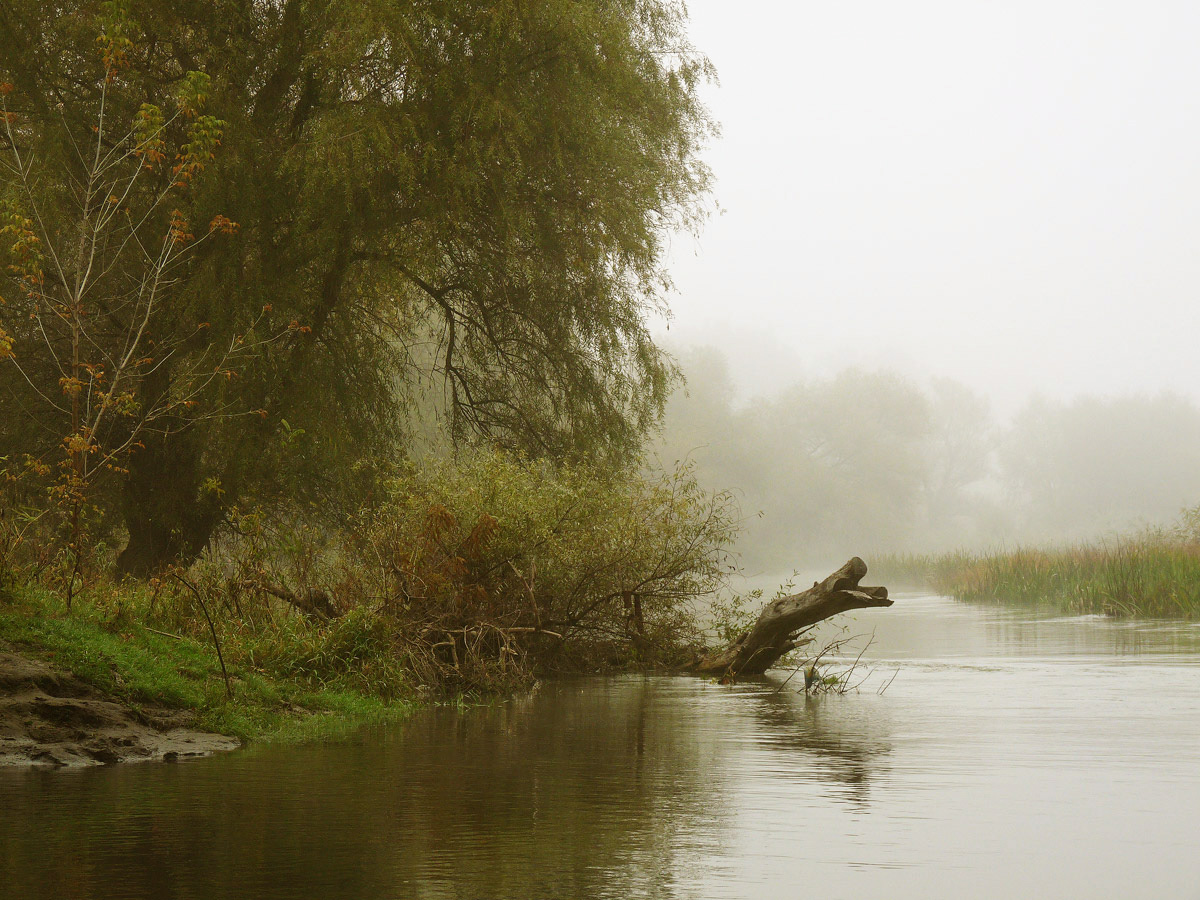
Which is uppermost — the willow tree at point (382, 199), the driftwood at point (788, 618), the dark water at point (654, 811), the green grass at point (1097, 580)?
the willow tree at point (382, 199)

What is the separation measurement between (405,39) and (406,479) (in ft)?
18.1

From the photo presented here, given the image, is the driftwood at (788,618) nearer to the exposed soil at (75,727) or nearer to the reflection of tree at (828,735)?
the reflection of tree at (828,735)

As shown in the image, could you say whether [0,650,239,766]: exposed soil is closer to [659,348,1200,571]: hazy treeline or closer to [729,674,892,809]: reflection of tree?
[729,674,892,809]: reflection of tree

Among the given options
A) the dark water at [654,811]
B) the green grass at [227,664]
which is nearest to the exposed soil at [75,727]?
the green grass at [227,664]

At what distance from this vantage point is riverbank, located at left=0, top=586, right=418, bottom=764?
27.5 feet

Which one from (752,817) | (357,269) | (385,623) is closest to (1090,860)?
(752,817)

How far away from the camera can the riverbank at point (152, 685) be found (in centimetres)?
839

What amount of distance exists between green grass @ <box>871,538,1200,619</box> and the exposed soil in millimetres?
20576

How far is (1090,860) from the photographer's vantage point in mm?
5801

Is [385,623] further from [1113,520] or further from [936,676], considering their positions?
[1113,520]

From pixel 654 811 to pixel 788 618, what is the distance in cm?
753

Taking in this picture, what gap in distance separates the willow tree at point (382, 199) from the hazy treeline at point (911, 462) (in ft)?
131

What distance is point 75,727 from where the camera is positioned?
8.41 m

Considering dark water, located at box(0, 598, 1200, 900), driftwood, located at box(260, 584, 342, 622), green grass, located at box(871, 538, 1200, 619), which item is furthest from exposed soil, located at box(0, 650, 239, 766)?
green grass, located at box(871, 538, 1200, 619)
